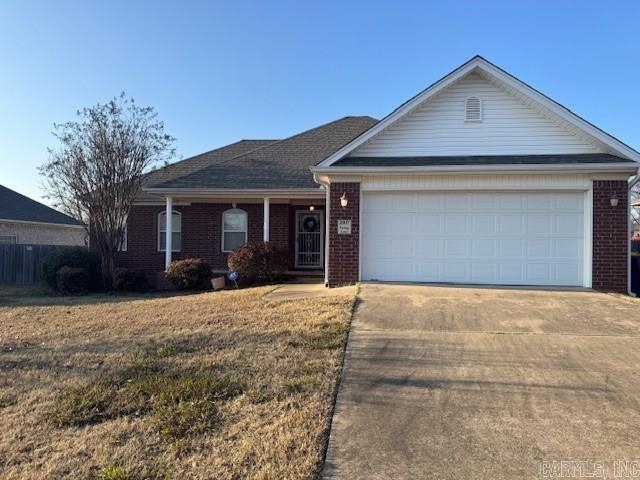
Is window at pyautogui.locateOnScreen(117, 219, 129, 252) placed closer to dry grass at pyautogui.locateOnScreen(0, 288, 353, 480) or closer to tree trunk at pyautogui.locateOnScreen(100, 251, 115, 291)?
tree trunk at pyautogui.locateOnScreen(100, 251, 115, 291)

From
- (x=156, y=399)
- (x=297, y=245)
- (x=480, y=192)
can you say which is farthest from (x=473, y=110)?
(x=156, y=399)

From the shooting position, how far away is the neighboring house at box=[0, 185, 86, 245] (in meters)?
23.2

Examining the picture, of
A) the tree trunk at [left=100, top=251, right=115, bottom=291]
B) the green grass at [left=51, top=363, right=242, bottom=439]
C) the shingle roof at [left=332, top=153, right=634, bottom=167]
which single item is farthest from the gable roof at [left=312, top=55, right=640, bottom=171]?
the tree trunk at [left=100, top=251, right=115, bottom=291]

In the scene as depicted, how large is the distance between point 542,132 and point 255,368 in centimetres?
926

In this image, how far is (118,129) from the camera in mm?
14953

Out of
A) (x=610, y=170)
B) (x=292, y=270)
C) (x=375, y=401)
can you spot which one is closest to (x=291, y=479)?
(x=375, y=401)

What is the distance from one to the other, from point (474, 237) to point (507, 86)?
370cm

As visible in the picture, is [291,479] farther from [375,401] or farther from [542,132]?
[542,132]

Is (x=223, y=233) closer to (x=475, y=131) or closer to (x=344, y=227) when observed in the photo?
(x=344, y=227)

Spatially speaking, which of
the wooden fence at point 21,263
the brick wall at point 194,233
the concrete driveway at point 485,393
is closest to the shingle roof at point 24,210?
the wooden fence at point 21,263

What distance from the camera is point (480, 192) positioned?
10719 millimetres

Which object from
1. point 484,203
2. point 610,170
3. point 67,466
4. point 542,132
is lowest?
point 67,466

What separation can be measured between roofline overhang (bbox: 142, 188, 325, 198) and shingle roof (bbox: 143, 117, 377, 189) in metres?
0.15

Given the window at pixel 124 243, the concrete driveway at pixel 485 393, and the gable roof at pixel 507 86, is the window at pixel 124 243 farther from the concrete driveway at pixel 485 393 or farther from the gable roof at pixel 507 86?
the concrete driveway at pixel 485 393
